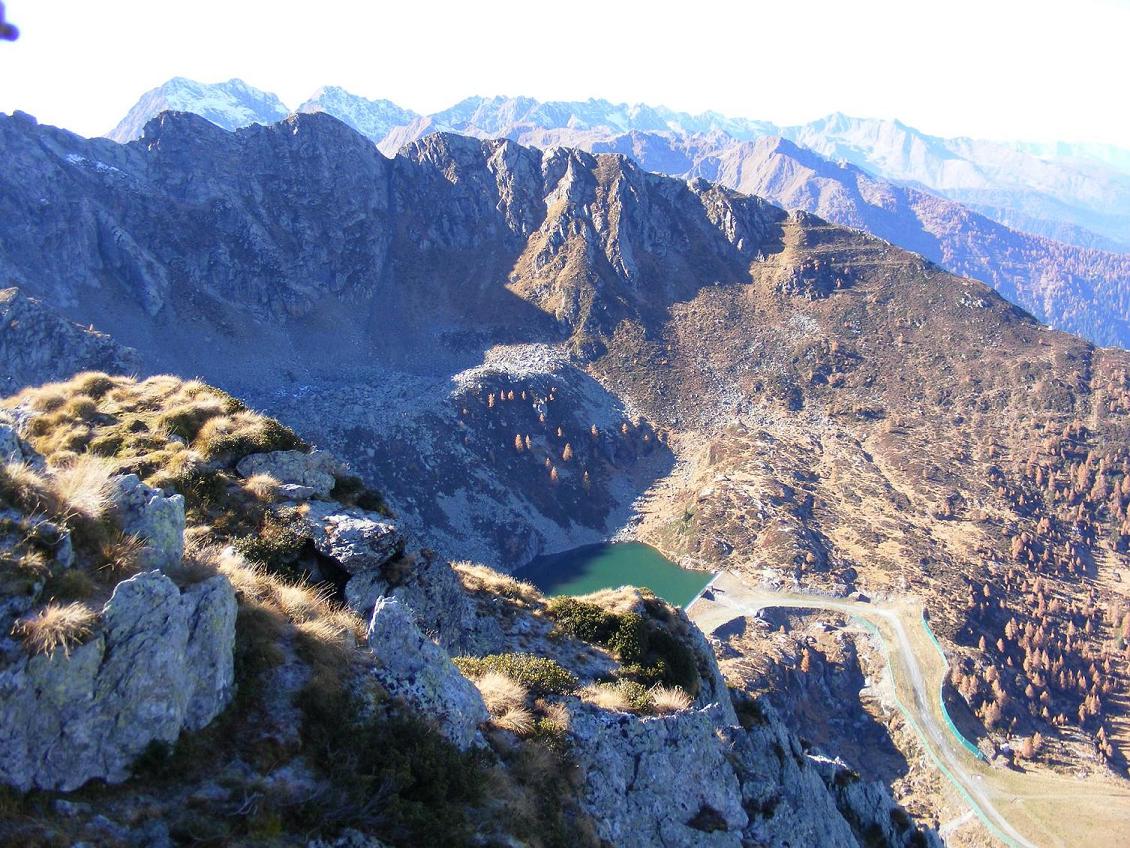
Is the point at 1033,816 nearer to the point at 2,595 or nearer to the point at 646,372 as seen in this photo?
the point at 2,595

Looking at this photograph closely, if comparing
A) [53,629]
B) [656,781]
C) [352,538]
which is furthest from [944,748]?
[53,629]

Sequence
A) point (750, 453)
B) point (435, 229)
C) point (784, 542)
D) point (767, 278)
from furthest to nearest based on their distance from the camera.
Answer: point (435, 229) → point (767, 278) → point (750, 453) → point (784, 542)

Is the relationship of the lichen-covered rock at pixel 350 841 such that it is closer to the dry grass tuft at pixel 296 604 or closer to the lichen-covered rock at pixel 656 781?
the dry grass tuft at pixel 296 604

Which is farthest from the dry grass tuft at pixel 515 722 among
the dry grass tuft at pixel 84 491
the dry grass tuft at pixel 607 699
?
the dry grass tuft at pixel 84 491

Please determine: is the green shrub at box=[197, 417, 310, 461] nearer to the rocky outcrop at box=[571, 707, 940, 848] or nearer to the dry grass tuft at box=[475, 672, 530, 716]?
the dry grass tuft at box=[475, 672, 530, 716]

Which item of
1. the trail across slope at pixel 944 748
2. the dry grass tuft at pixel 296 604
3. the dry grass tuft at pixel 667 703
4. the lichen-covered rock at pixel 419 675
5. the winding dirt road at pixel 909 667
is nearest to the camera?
the lichen-covered rock at pixel 419 675

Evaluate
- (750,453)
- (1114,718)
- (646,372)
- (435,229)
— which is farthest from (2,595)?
(435,229)
